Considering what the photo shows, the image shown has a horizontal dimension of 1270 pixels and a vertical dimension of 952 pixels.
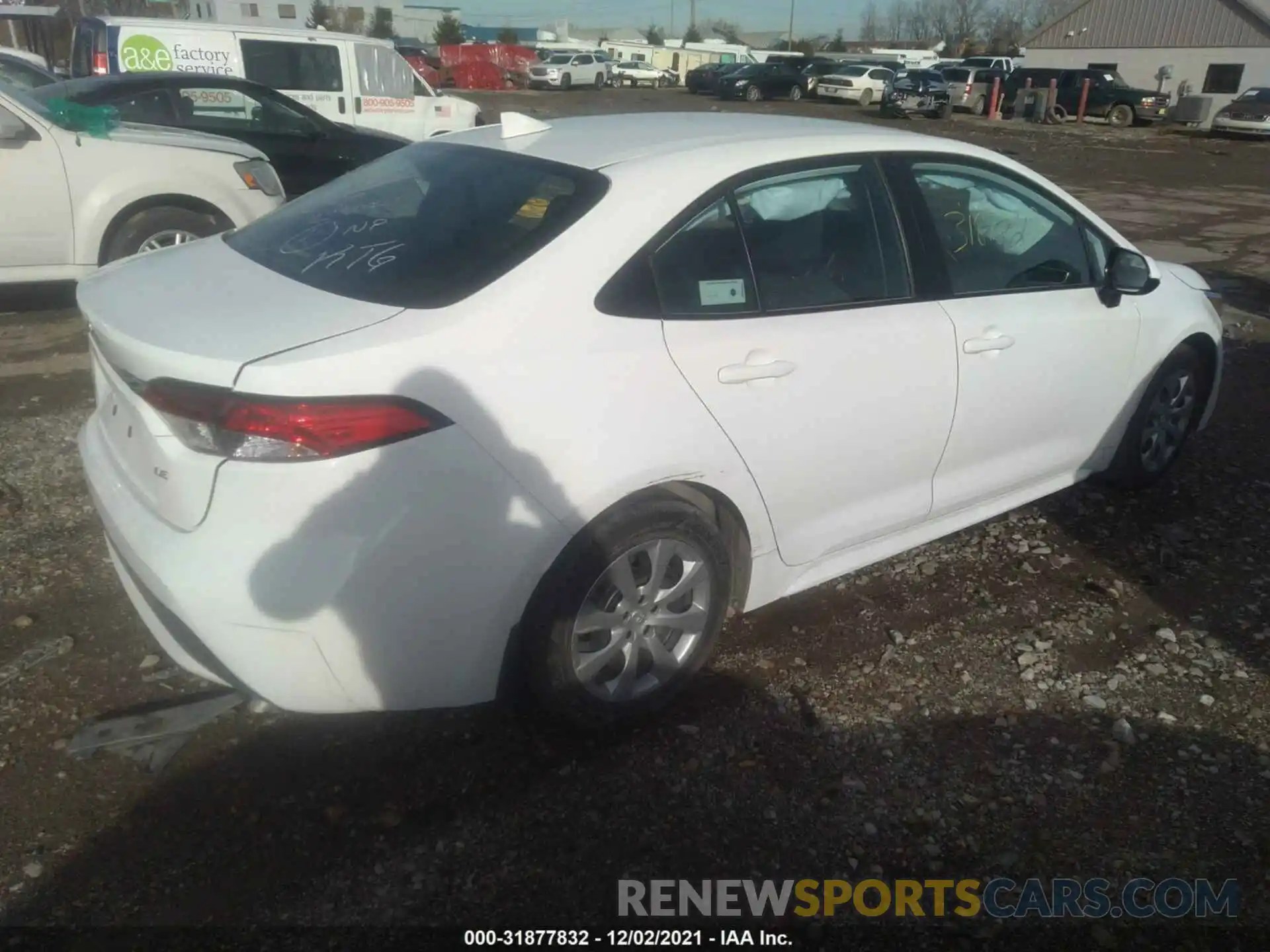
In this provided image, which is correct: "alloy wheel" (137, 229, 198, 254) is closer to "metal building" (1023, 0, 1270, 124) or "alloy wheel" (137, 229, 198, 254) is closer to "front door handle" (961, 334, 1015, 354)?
"front door handle" (961, 334, 1015, 354)

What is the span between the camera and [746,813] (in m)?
2.67

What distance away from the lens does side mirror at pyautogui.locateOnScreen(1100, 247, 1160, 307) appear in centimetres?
377

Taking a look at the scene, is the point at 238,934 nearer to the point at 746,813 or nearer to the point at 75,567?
the point at 746,813

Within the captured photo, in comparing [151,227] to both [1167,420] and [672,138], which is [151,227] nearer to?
[672,138]

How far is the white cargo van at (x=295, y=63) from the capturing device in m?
10.8

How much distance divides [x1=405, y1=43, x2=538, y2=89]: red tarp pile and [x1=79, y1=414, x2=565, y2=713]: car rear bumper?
139 feet

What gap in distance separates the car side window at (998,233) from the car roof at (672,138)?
0.12 meters

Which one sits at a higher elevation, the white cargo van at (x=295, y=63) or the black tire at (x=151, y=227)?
the white cargo van at (x=295, y=63)

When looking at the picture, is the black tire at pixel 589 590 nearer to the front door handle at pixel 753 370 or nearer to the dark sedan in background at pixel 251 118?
the front door handle at pixel 753 370

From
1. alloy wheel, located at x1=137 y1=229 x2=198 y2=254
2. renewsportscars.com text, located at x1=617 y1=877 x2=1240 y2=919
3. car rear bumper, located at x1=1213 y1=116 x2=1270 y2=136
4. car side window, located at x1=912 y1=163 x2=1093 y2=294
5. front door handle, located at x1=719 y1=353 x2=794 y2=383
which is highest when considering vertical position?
car side window, located at x1=912 y1=163 x2=1093 y2=294

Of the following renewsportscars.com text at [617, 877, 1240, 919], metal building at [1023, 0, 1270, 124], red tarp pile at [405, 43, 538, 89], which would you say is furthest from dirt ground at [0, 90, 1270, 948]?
red tarp pile at [405, 43, 538, 89]

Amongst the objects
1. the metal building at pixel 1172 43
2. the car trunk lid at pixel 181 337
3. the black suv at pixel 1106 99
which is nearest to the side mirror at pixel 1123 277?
the car trunk lid at pixel 181 337

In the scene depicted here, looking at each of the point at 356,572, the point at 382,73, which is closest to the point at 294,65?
the point at 382,73

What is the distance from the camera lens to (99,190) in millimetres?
6266
